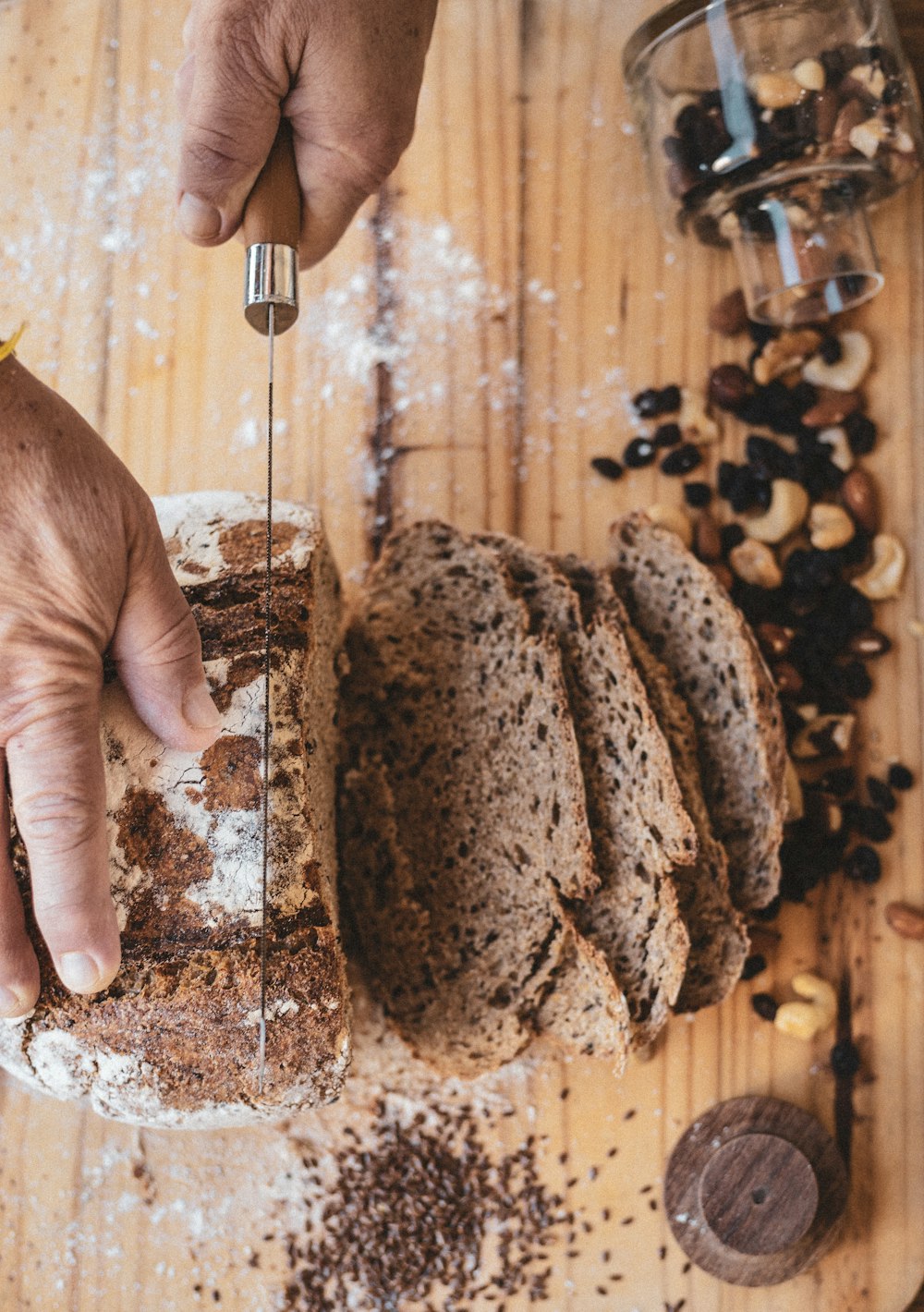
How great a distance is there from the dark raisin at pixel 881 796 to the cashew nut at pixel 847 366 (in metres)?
0.94

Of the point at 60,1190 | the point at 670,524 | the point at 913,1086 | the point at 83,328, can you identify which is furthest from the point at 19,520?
the point at 913,1086

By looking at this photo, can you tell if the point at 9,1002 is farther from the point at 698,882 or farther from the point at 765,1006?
the point at 765,1006

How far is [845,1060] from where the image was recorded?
2572mm

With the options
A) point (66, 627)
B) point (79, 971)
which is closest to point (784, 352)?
point (66, 627)

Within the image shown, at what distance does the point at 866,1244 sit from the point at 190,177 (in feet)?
8.49

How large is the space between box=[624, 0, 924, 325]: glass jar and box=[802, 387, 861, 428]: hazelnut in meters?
0.20

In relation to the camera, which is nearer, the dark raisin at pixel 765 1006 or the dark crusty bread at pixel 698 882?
the dark crusty bread at pixel 698 882

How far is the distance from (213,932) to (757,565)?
1495mm

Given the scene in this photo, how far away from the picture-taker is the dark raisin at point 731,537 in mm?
2727

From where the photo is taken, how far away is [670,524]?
272 centimetres

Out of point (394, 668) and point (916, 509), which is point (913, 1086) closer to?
A: point (916, 509)

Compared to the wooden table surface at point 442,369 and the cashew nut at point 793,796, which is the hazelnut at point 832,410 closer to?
the wooden table surface at point 442,369

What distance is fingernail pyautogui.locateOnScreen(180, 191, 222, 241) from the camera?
6.57ft

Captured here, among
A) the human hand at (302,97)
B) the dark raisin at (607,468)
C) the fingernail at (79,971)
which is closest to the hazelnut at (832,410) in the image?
the dark raisin at (607,468)
